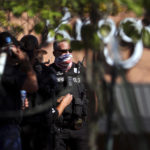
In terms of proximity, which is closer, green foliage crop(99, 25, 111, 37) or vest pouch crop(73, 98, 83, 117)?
green foliage crop(99, 25, 111, 37)

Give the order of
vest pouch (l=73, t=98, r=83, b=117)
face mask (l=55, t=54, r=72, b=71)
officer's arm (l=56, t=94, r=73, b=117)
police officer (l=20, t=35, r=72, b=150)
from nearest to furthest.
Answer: police officer (l=20, t=35, r=72, b=150) → officer's arm (l=56, t=94, r=73, b=117) → vest pouch (l=73, t=98, r=83, b=117) → face mask (l=55, t=54, r=72, b=71)

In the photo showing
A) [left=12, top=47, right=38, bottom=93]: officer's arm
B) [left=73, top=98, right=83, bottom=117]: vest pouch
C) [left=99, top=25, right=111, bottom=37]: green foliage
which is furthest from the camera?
[left=73, top=98, right=83, bottom=117]: vest pouch

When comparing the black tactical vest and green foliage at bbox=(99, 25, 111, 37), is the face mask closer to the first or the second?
the black tactical vest

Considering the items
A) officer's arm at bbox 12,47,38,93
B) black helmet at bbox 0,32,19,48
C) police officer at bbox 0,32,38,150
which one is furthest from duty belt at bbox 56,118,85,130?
black helmet at bbox 0,32,19,48

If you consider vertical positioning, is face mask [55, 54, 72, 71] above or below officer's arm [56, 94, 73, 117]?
above

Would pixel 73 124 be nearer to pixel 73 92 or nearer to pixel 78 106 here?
pixel 78 106

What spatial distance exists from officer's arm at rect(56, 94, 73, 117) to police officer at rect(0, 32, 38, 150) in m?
0.82

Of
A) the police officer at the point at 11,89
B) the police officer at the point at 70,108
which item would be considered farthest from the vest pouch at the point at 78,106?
the police officer at the point at 11,89

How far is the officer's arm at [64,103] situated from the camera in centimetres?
396

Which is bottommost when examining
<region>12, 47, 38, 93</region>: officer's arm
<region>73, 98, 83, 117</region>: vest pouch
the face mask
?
<region>73, 98, 83, 117</region>: vest pouch

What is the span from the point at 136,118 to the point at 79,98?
7.45 feet

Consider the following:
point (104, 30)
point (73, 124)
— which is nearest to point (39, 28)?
point (104, 30)

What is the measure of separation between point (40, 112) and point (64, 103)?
25.0 inches

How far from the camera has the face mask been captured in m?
4.37
